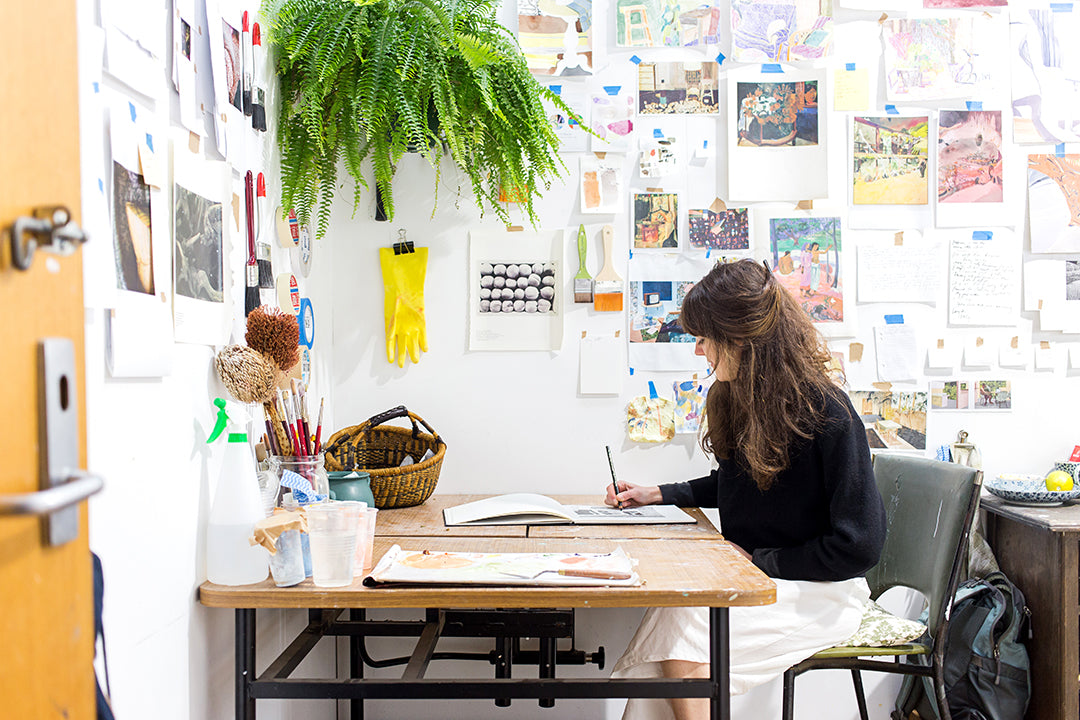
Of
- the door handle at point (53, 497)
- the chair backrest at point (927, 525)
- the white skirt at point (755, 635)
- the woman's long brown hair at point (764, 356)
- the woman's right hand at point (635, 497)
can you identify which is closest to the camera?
the door handle at point (53, 497)

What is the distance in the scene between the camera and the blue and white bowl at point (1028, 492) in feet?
6.67

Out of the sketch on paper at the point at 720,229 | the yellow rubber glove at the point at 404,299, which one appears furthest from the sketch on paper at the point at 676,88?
the yellow rubber glove at the point at 404,299

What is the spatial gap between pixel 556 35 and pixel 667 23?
1.02ft

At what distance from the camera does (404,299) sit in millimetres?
2262

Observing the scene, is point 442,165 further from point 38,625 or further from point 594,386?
point 38,625

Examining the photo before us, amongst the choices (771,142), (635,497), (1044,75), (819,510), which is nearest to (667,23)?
(771,142)

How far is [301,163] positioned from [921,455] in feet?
5.89

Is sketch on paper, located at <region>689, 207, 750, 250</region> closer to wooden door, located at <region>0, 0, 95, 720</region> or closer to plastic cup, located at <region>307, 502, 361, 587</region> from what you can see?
plastic cup, located at <region>307, 502, 361, 587</region>

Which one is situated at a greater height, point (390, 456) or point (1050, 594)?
point (390, 456)

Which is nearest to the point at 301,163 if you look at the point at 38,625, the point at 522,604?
the point at 522,604

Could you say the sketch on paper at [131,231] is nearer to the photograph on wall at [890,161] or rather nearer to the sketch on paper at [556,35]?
the sketch on paper at [556,35]

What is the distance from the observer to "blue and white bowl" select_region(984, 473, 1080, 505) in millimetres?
2033

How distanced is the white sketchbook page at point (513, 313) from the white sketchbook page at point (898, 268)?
32.5 inches

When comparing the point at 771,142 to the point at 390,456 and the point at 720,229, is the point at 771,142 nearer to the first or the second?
the point at 720,229
